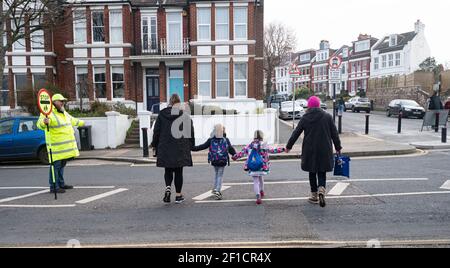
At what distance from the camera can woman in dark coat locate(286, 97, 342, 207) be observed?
5.99 m

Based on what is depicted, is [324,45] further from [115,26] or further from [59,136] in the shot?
[59,136]

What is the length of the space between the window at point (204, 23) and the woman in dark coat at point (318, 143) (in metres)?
16.7

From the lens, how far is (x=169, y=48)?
22.7 metres

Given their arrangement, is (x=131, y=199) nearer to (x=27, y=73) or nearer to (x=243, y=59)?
(x=243, y=59)

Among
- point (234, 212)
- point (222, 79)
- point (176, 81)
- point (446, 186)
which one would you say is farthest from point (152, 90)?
point (446, 186)

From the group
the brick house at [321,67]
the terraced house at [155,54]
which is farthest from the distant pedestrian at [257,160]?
the brick house at [321,67]

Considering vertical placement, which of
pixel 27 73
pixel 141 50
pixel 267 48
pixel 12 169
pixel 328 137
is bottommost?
pixel 12 169

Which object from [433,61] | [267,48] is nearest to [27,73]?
[267,48]

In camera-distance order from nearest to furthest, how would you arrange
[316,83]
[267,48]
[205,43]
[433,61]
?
[205,43] → [433,61] → [267,48] → [316,83]

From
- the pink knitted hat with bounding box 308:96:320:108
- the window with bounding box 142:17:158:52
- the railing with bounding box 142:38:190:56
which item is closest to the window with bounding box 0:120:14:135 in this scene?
the pink knitted hat with bounding box 308:96:320:108

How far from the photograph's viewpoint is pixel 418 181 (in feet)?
25.9

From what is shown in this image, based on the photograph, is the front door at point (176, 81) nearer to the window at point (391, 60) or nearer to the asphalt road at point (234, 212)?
the asphalt road at point (234, 212)

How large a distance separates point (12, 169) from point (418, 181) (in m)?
11.5

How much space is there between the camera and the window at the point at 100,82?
22.6 meters
